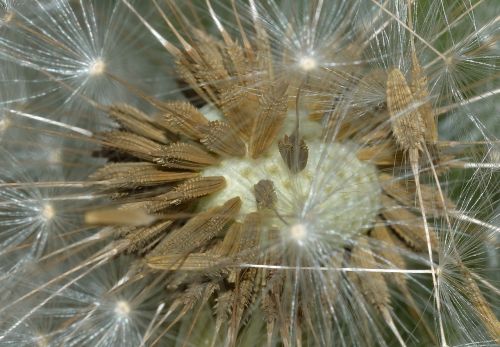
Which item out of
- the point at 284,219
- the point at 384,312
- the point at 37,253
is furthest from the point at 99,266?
the point at 384,312

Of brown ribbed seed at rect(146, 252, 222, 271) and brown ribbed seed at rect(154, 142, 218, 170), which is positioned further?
brown ribbed seed at rect(154, 142, 218, 170)

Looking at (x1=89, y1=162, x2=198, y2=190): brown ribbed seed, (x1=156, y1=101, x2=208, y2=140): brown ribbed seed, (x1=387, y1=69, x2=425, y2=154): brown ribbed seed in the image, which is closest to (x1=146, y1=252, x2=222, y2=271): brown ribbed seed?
(x1=89, y1=162, x2=198, y2=190): brown ribbed seed

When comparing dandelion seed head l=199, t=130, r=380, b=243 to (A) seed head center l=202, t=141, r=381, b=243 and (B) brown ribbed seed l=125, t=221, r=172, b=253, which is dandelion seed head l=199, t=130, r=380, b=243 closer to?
(A) seed head center l=202, t=141, r=381, b=243

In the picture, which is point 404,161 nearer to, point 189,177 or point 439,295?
point 439,295

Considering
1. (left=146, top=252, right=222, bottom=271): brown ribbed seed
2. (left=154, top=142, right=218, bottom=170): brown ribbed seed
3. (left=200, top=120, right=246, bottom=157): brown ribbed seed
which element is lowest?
(left=146, top=252, right=222, bottom=271): brown ribbed seed

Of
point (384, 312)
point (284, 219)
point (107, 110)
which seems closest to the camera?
point (284, 219)

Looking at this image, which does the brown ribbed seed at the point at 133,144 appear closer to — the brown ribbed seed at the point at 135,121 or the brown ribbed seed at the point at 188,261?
the brown ribbed seed at the point at 135,121

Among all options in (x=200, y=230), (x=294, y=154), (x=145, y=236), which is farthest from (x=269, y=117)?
(x=145, y=236)

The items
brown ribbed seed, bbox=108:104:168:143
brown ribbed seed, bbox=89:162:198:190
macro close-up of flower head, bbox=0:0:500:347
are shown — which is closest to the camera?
macro close-up of flower head, bbox=0:0:500:347

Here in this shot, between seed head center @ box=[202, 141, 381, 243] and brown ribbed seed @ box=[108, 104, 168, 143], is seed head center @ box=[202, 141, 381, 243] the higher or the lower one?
the lower one
